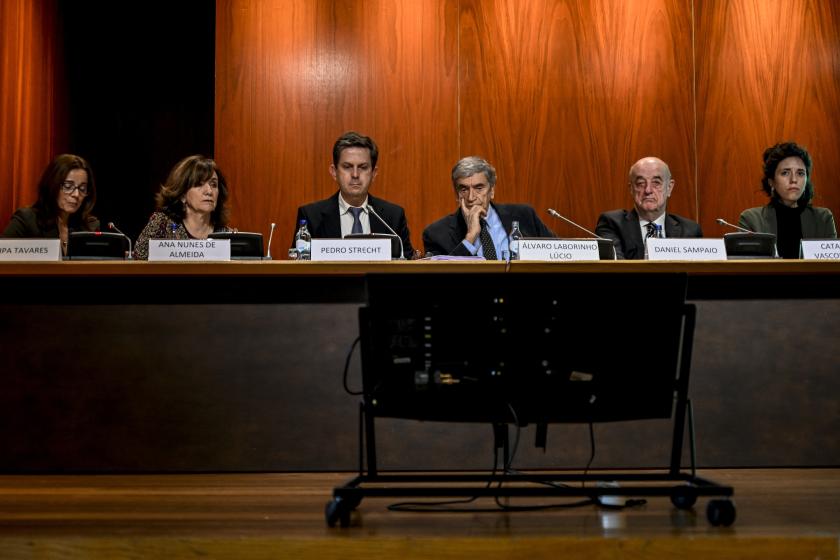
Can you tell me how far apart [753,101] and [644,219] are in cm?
137

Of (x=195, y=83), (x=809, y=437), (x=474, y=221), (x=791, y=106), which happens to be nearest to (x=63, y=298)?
(x=474, y=221)

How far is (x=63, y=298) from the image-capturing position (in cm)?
253

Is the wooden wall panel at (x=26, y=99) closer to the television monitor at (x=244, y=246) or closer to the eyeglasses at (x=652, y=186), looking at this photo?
the television monitor at (x=244, y=246)

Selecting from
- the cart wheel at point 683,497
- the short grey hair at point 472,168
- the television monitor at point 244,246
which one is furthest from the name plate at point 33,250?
the cart wheel at point 683,497

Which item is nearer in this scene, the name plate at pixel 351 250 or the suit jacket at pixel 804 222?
the name plate at pixel 351 250

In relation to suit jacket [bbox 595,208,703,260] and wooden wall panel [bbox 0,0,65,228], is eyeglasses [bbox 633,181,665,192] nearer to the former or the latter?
suit jacket [bbox 595,208,703,260]

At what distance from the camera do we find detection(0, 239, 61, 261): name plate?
249cm

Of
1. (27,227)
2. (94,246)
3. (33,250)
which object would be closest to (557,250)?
(94,246)

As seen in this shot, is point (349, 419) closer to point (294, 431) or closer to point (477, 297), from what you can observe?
point (294, 431)

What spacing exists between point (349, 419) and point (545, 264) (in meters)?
0.76

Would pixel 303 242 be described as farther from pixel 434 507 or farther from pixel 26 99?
pixel 26 99

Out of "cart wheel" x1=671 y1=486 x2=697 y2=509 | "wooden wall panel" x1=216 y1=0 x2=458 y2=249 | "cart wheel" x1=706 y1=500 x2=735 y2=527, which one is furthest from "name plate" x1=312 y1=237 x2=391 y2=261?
"wooden wall panel" x1=216 y1=0 x2=458 y2=249

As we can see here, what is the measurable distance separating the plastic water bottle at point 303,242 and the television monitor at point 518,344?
1284 mm

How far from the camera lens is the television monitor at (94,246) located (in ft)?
8.61
